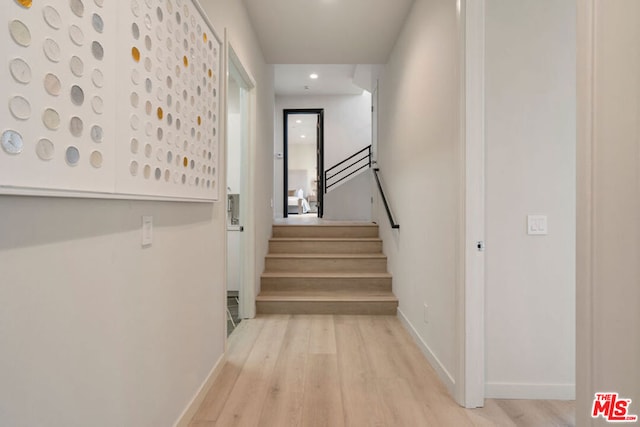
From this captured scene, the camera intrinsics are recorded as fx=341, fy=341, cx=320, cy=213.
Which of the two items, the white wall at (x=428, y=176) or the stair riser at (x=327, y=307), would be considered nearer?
the white wall at (x=428, y=176)

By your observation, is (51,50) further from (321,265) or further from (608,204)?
(321,265)

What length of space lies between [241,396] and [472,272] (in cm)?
151

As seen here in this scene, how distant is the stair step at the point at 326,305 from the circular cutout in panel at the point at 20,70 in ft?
9.80

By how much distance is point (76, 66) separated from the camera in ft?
2.99

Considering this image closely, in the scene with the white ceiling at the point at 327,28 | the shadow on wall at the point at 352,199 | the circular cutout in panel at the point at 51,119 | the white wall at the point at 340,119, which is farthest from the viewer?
the white wall at the point at 340,119

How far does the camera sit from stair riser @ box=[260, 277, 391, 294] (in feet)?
12.4

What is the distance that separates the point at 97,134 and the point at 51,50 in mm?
243

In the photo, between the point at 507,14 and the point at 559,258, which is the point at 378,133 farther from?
the point at 559,258

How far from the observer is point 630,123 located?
945mm

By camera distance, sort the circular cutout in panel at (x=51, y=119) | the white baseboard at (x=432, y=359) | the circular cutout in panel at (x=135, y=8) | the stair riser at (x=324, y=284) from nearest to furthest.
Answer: the circular cutout in panel at (x=51, y=119), the circular cutout in panel at (x=135, y=8), the white baseboard at (x=432, y=359), the stair riser at (x=324, y=284)

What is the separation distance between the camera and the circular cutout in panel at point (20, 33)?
732 mm

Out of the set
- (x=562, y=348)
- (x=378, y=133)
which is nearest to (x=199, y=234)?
(x=562, y=348)

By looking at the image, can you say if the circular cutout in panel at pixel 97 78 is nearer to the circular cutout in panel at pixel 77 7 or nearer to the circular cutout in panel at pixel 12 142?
the circular cutout in panel at pixel 77 7

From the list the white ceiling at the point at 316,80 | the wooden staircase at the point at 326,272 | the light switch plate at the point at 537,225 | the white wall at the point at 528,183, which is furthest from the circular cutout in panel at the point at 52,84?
the white ceiling at the point at 316,80
